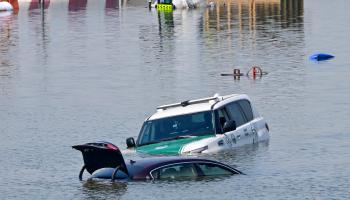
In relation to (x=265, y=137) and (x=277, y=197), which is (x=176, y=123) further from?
(x=277, y=197)

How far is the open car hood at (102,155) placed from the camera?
27016 mm

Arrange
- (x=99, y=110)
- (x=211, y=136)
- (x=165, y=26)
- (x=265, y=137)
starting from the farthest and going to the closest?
(x=165, y=26) < (x=99, y=110) < (x=265, y=137) < (x=211, y=136)

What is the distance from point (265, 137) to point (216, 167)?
33.8 ft

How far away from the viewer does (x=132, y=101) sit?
56.8m

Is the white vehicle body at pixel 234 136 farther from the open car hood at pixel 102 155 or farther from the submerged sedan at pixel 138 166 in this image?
the open car hood at pixel 102 155

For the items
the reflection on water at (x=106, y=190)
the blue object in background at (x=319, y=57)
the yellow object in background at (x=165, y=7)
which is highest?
the reflection on water at (x=106, y=190)

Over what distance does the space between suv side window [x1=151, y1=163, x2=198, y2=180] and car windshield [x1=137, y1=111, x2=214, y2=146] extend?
689cm

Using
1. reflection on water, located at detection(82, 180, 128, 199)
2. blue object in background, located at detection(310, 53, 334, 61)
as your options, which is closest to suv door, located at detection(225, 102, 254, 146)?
reflection on water, located at detection(82, 180, 128, 199)

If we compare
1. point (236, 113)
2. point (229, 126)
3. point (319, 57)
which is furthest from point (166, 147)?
point (319, 57)

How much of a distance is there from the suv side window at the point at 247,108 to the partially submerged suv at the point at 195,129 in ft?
1.51

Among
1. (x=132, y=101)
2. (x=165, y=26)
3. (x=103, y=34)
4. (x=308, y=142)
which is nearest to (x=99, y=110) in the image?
(x=132, y=101)

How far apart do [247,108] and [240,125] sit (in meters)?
1.21

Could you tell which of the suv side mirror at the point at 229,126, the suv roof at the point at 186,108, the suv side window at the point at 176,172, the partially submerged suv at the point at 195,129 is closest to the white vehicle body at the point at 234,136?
the partially submerged suv at the point at 195,129

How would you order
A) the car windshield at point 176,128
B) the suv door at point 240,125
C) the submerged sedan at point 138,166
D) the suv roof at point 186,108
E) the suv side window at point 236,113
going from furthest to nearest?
the suv side window at point 236,113 → the suv door at point 240,125 → the suv roof at point 186,108 → the car windshield at point 176,128 → the submerged sedan at point 138,166
